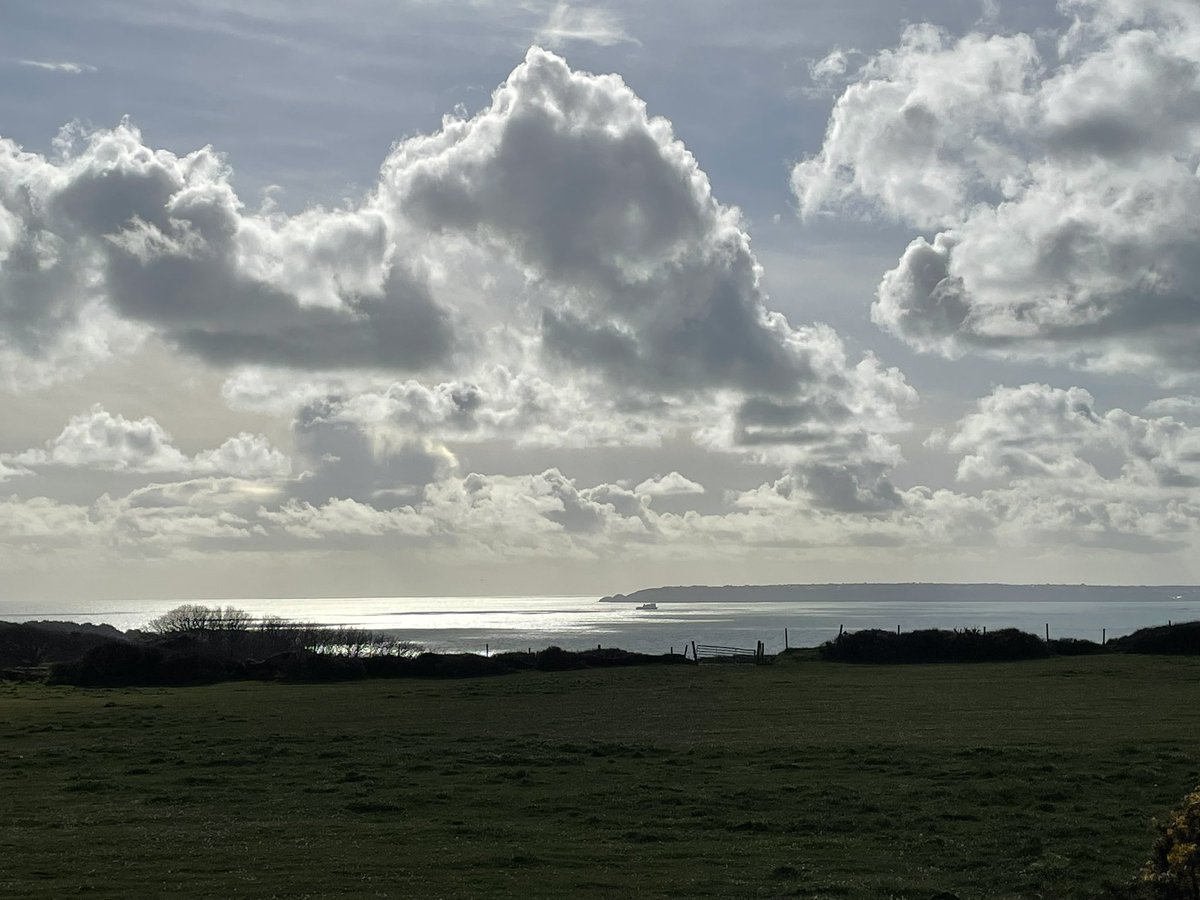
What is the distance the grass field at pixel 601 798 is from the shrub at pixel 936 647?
33.4 m

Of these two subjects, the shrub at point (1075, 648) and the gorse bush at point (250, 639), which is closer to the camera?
the shrub at point (1075, 648)

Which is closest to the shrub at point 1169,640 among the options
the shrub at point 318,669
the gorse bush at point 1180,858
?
the shrub at point 318,669

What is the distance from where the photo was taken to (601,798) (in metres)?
26.3

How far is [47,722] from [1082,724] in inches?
1530

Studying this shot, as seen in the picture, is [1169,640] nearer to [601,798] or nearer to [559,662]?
[559,662]

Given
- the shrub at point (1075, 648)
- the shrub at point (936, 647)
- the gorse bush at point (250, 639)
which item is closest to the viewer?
the shrub at point (936, 647)

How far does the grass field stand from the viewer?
62.4 ft

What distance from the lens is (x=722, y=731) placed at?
39.4 meters

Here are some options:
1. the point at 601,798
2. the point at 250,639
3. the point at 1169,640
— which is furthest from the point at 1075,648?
the point at 250,639

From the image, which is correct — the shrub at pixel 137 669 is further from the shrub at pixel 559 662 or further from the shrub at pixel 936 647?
the shrub at pixel 936 647

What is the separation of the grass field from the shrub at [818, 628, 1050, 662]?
33.4m

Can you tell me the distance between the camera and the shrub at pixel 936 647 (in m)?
83.0

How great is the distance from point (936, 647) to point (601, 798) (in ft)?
213

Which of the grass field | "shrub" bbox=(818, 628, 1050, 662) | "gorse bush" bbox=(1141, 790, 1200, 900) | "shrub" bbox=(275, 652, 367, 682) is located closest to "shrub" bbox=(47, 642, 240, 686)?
"shrub" bbox=(275, 652, 367, 682)
